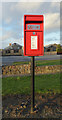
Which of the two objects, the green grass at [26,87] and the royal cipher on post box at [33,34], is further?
the green grass at [26,87]

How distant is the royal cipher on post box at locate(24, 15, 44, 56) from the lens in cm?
219

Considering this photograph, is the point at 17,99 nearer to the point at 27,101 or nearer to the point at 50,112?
the point at 27,101

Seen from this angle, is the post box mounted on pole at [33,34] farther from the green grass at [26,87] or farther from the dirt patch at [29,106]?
the green grass at [26,87]

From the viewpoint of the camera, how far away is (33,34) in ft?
7.38

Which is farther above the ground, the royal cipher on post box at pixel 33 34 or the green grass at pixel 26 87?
the royal cipher on post box at pixel 33 34

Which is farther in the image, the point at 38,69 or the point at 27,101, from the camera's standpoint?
the point at 38,69

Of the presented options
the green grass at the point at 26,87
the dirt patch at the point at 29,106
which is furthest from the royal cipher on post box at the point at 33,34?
the green grass at the point at 26,87

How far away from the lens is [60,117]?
2.19 m

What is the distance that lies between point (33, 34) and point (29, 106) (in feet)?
6.30

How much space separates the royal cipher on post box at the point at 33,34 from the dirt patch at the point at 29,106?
4.70 feet

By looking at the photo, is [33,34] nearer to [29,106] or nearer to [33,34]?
[33,34]

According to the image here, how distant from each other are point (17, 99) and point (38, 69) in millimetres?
3998

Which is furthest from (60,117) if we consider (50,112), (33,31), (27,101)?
(33,31)

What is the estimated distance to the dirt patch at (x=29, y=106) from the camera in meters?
2.27
